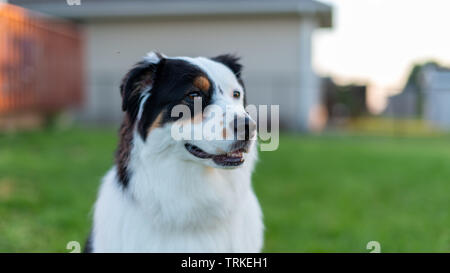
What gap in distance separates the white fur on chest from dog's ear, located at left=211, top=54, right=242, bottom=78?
0.53m

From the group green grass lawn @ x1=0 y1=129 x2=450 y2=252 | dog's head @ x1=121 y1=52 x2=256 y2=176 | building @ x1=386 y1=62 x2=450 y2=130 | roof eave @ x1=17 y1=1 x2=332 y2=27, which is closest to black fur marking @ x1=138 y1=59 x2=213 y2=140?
dog's head @ x1=121 y1=52 x2=256 y2=176

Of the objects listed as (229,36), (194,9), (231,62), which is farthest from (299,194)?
(194,9)

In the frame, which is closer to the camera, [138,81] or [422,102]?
[138,81]

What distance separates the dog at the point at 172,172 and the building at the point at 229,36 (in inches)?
409

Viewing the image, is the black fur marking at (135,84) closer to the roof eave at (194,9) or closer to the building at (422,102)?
the roof eave at (194,9)

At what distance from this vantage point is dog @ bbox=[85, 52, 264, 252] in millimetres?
2262

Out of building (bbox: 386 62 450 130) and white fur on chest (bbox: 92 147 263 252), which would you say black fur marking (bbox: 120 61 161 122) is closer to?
white fur on chest (bbox: 92 147 263 252)

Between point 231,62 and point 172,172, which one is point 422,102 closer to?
point 231,62

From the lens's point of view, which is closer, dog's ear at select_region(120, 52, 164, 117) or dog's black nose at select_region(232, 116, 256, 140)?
dog's black nose at select_region(232, 116, 256, 140)

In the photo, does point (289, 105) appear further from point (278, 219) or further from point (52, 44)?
point (278, 219)

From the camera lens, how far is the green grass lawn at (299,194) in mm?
4199

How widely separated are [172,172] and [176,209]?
209 millimetres

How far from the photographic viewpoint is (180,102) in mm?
2268

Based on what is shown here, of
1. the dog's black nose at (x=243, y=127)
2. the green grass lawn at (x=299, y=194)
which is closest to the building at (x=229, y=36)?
the green grass lawn at (x=299, y=194)
